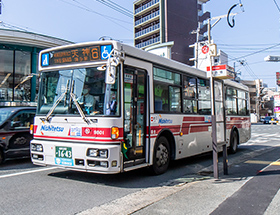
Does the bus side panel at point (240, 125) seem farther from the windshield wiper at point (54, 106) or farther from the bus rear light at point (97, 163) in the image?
the windshield wiper at point (54, 106)

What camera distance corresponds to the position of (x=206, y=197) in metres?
5.12

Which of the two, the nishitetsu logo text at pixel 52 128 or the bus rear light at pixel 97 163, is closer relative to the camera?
the bus rear light at pixel 97 163

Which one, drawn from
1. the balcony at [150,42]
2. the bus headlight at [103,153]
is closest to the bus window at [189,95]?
the bus headlight at [103,153]

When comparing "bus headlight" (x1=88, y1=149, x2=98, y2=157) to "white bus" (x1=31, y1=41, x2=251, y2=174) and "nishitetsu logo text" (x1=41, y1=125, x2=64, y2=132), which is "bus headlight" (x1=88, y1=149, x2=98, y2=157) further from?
"nishitetsu logo text" (x1=41, y1=125, x2=64, y2=132)

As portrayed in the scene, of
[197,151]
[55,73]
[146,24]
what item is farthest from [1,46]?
[146,24]

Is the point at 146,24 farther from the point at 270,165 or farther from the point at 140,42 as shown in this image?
the point at 270,165

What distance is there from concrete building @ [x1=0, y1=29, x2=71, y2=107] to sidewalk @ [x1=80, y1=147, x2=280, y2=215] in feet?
51.7

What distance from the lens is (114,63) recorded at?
17.0 ft

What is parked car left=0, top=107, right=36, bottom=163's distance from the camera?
25.2 feet

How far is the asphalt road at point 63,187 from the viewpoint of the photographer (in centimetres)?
447

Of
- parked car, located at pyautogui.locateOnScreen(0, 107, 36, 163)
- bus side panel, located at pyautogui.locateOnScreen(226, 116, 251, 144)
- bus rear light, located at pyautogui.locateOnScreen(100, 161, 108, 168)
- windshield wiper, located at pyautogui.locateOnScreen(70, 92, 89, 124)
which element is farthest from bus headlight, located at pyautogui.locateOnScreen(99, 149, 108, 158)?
bus side panel, located at pyautogui.locateOnScreen(226, 116, 251, 144)

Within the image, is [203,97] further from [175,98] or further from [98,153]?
[98,153]

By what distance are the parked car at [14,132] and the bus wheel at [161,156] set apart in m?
4.22

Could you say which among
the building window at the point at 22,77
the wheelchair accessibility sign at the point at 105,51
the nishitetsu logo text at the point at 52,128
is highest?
the building window at the point at 22,77
